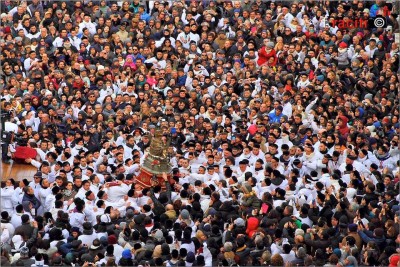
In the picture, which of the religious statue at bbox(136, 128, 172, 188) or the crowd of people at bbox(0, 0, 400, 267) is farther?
the religious statue at bbox(136, 128, 172, 188)

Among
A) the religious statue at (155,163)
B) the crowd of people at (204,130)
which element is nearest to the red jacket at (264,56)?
the crowd of people at (204,130)

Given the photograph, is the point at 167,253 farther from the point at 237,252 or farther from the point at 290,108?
the point at 290,108

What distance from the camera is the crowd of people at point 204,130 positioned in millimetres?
26344

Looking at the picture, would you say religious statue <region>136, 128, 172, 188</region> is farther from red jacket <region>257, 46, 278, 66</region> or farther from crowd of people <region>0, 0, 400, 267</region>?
red jacket <region>257, 46, 278, 66</region>

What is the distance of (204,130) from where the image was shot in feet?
102

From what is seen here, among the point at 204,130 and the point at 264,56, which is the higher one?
the point at 264,56

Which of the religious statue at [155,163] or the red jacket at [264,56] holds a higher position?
the red jacket at [264,56]

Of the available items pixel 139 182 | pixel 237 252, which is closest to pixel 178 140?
pixel 139 182

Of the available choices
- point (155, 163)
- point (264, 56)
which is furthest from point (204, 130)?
point (264, 56)

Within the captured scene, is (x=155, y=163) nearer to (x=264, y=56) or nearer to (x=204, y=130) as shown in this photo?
(x=204, y=130)

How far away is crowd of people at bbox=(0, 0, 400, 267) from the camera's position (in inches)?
1037

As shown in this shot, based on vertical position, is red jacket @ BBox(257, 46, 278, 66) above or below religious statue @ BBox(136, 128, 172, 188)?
A: above

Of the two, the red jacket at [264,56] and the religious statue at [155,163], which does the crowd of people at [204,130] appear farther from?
the religious statue at [155,163]

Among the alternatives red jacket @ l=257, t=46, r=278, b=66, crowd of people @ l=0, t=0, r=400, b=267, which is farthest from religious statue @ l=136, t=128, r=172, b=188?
red jacket @ l=257, t=46, r=278, b=66
